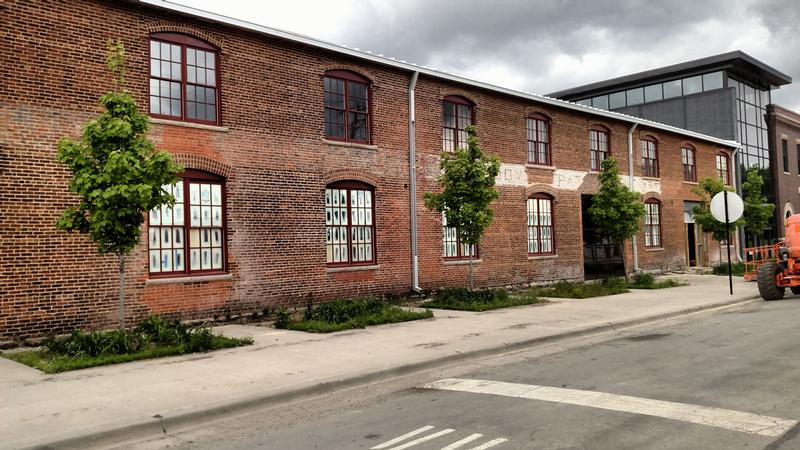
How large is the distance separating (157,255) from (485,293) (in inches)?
333

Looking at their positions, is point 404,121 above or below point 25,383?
above

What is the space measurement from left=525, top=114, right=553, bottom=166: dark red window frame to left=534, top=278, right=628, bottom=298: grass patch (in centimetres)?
458

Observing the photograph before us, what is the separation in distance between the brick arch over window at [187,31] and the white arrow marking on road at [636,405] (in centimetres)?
968

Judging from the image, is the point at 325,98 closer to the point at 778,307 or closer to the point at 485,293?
the point at 485,293

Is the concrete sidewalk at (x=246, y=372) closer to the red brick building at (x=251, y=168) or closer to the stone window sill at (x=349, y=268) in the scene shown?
the red brick building at (x=251, y=168)

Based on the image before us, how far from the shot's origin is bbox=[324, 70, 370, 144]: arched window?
656 inches

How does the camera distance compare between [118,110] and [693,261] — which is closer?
[118,110]

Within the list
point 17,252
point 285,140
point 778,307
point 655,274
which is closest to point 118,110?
point 17,252

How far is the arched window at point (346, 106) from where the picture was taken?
54.7 ft

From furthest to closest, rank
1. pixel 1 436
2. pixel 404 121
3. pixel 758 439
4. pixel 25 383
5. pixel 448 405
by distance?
pixel 404 121
pixel 25 383
pixel 448 405
pixel 1 436
pixel 758 439

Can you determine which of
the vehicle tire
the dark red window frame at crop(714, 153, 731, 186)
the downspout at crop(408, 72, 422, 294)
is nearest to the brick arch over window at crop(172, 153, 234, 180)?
the downspout at crop(408, 72, 422, 294)

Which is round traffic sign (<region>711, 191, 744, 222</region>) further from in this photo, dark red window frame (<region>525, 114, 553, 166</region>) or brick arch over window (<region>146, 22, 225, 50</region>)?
brick arch over window (<region>146, 22, 225, 50</region>)

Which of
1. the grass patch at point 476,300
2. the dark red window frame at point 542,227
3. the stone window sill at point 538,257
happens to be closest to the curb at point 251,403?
the grass patch at point 476,300

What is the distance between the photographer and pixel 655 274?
27719 millimetres
